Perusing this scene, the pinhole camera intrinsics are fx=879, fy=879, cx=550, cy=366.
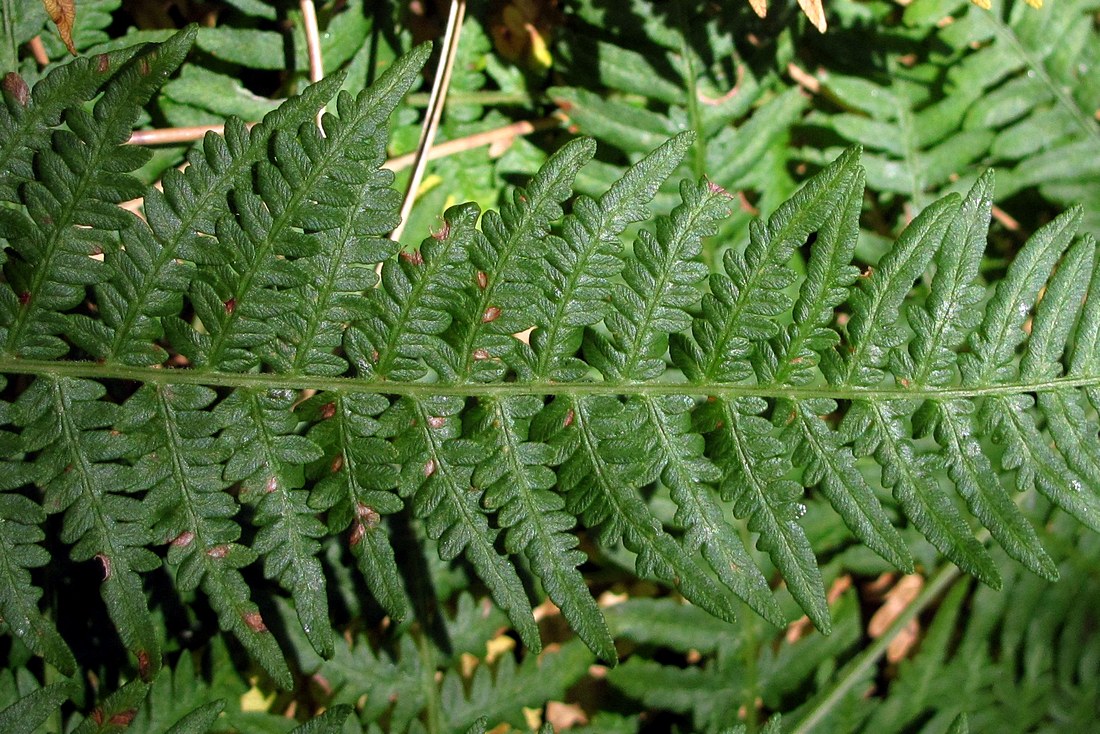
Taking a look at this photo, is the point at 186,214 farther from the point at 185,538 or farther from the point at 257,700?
the point at 257,700

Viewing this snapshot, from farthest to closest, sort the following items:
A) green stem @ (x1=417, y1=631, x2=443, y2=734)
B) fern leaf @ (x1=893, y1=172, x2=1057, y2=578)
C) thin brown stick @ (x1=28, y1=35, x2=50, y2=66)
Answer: green stem @ (x1=417, y1=631, x2=443, y2=734) → thin brown stick @ (x1=28, y1=35, x2=50, y2=66) → fern leaf @ (x1=893, y1=172, x2=1057, y2=578)

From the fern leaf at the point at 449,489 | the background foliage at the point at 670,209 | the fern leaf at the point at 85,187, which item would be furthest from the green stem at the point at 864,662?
the fern leaf at the point at 85,187

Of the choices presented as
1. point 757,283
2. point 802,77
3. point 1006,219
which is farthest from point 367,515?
point 1006,219

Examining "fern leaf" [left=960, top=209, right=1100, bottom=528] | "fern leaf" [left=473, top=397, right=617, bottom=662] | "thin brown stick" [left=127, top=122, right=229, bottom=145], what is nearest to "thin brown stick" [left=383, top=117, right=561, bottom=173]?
"thin brown stick" [left=127, top=122, right=229, bottom=145]

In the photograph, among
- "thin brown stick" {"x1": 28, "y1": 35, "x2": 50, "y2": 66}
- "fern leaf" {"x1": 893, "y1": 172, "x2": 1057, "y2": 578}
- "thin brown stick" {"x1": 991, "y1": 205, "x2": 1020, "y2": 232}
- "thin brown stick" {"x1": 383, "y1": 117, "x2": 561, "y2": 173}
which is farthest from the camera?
"thin brown stick" {"x1": 991, "y1": 205, "x2": 1020, "y2": 232}

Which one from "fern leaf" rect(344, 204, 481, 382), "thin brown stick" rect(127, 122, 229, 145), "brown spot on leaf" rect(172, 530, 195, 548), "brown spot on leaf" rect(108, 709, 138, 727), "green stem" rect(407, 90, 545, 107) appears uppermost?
"green stem" rect(407, 90, 545, 107)

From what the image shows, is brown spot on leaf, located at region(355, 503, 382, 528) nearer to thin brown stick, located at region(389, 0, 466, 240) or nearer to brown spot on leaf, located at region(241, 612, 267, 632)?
brown spot on leaf, located at region(241, 612, 267, 632)

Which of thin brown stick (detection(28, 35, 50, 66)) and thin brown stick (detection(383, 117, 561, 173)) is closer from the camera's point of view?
thin brown stick (detection(28, 35, 50, 66))
